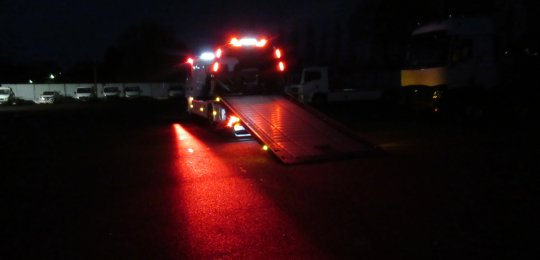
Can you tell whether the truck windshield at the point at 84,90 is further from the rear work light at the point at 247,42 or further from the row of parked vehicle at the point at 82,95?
the rear work light at the point at 247,42

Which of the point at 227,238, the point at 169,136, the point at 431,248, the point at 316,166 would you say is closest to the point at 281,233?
the point at 227,238

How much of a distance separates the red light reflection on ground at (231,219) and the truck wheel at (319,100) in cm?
1868

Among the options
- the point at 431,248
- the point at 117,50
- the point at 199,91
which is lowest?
the point at 431,248

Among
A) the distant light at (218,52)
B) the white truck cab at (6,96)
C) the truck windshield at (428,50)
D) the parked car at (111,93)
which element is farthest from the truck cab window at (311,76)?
the white truck cab at (6,96)

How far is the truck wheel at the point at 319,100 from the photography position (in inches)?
1107

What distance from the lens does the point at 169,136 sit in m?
16.1

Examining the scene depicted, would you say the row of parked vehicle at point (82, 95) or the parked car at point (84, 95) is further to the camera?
the parked car at point (84, 95)

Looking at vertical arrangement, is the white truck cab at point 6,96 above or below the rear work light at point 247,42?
below

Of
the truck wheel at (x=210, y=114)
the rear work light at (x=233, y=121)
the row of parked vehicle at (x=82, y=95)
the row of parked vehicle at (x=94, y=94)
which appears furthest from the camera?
the row of parked vehicle at (x=94, y=94)

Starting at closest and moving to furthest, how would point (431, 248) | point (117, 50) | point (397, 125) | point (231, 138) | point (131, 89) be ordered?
point (431, 248), point (231, 138), point (397, 125), point (131, 89), point (117, 50)

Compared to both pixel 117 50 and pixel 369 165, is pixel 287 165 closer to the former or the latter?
pixel 369 165

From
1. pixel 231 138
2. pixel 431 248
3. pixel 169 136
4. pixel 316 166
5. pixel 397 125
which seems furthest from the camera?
Answer: pixel 397 125

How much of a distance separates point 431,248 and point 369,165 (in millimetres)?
4552

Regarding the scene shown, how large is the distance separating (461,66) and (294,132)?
24.5 feet
